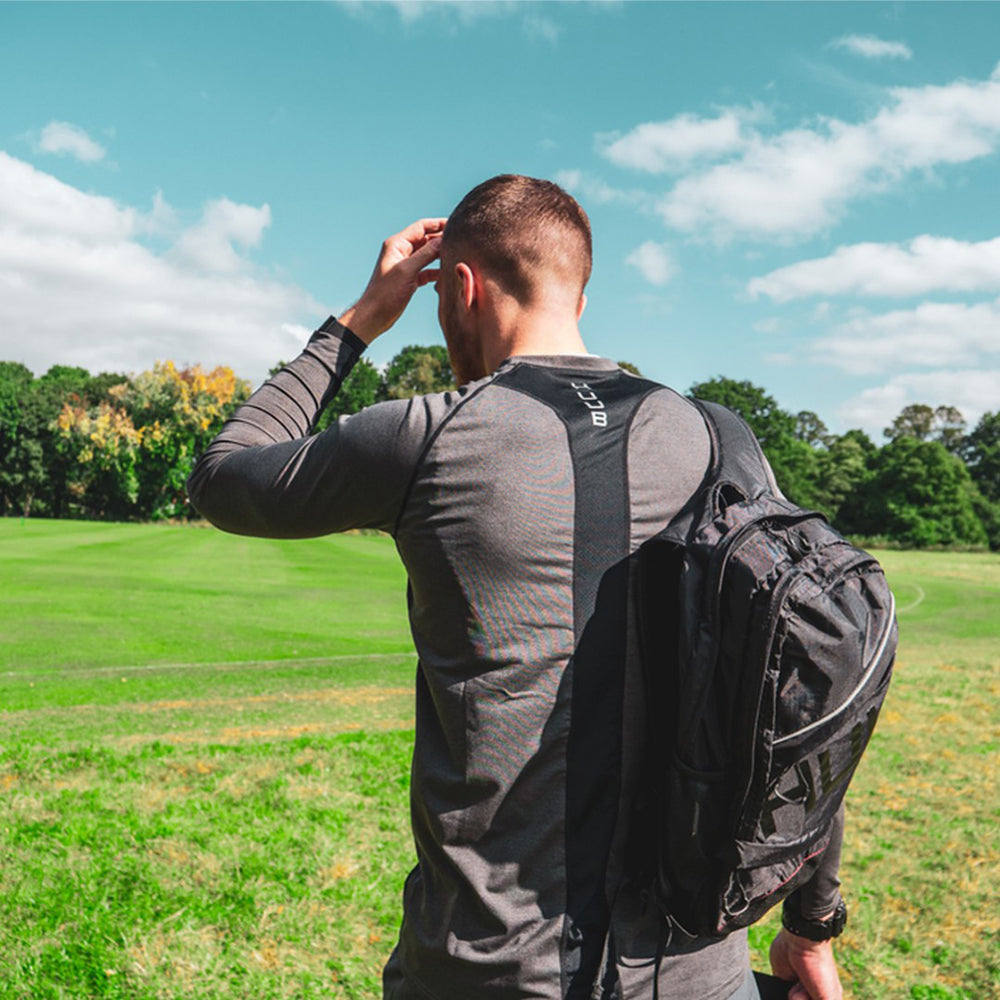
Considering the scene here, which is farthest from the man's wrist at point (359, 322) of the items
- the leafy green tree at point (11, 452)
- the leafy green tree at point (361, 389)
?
the leafy green tree at point (11, 452)

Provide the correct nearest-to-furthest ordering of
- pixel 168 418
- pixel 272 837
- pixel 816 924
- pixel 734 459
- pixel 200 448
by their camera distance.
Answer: pixel 734 459
pixel 816 924
pixel 272 837
pixel 200 448
pixel 168 418

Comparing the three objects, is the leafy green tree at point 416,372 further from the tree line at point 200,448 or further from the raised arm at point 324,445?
the raised arm at point 324,445

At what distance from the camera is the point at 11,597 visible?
21.2 meters

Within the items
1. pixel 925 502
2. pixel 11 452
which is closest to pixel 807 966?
pixel 11 452

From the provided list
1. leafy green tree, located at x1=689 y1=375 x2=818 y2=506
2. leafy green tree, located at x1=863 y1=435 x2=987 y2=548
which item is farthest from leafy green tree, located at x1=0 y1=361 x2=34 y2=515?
leafy green tree, located at x1=863 y1=435 x2=987 y2=548

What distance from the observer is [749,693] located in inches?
57.4

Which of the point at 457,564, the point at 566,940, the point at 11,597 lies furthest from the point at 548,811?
the point at 11,597

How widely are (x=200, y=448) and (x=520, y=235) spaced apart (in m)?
62.3

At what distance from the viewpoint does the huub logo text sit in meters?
1.66

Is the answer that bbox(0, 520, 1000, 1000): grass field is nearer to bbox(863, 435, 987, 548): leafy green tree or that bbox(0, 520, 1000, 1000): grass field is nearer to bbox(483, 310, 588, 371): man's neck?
bbox(483, 310, 588, 371): man's neck

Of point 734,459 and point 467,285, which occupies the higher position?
point 467,285

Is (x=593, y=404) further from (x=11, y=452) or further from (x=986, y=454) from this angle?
(x=986, y=454)

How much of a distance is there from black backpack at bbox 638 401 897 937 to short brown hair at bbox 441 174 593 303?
1.92 feet

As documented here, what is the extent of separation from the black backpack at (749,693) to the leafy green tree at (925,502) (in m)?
82.3
